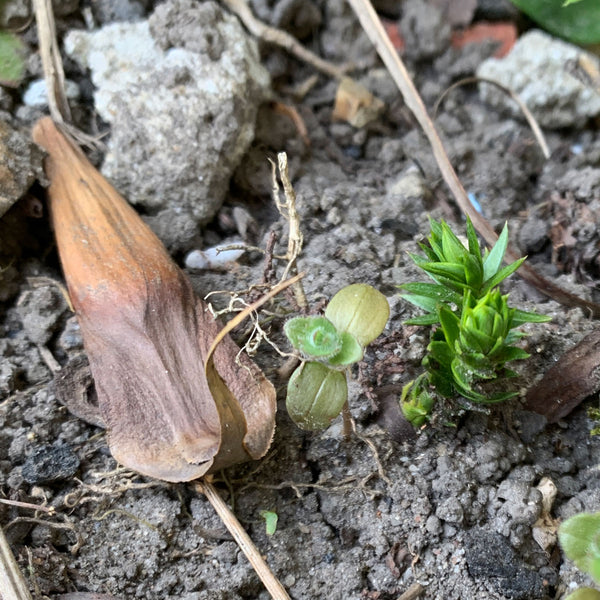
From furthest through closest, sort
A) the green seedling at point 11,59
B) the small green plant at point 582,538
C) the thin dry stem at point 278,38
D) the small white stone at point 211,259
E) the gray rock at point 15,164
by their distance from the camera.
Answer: the thin dry stem at point 278,38 → the green seedling at point 11,59 → the small white stone at point 211,259 → the gray rock at point 15,164 → the small green plant at point 582,538

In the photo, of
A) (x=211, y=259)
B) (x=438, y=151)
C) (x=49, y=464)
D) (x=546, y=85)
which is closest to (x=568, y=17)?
(x=546, y=85)

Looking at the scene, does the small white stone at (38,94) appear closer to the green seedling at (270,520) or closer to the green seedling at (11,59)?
the green seedling at (11,59)

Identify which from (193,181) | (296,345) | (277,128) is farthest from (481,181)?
(296,345)

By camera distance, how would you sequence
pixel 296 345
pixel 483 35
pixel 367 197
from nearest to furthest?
1. pixel 296 345
2. pixel 367 197
3. pixel 483 35

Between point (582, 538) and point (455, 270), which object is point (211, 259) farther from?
point (582, 538)

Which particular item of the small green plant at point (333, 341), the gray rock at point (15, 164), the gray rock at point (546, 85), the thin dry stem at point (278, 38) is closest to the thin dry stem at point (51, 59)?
the gray rock at point (15, 164)

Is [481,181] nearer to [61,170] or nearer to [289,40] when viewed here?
[289,40]
